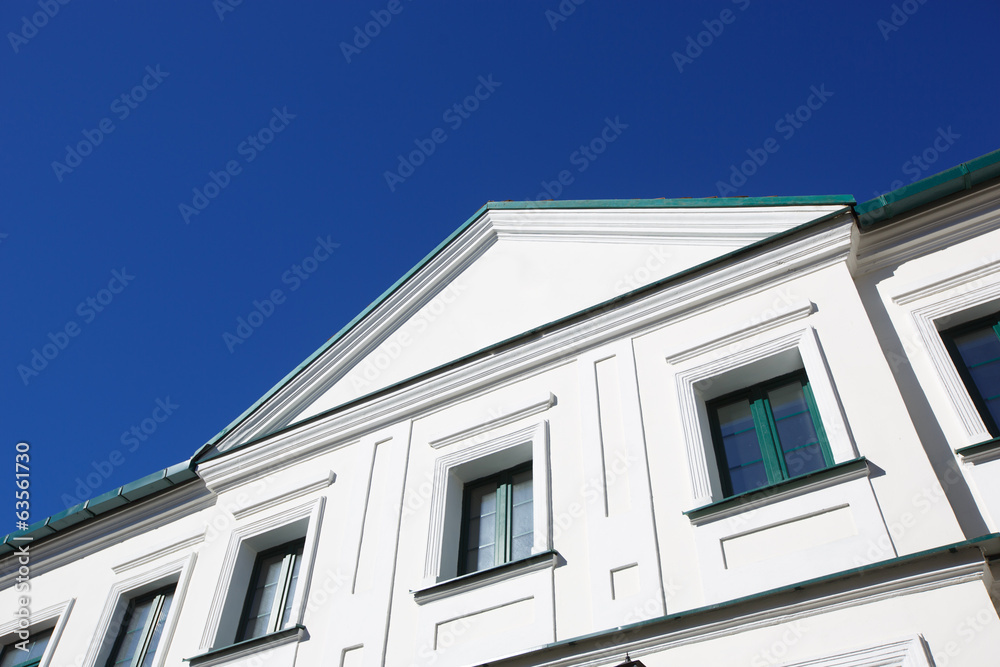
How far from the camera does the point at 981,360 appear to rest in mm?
8742

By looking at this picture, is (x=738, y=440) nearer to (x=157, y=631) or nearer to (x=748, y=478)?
(x=748, y=478)

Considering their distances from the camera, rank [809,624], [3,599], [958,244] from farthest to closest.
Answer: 1. [3,599]
2. [958,244]
3. [809,624]

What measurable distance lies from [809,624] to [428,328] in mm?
7261

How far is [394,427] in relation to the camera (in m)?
11.7

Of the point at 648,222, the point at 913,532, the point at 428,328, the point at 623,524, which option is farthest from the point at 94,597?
the point at 913,532

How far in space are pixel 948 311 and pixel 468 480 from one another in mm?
5597

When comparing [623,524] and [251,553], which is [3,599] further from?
[623,524]

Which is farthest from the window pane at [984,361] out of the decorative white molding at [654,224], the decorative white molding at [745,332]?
the decorative white molding at [654,224]

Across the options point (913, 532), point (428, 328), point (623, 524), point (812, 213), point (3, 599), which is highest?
point (428, 328)

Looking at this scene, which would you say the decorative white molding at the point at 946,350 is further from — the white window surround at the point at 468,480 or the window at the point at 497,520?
the window at the point at 497,520

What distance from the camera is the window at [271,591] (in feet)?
35.4

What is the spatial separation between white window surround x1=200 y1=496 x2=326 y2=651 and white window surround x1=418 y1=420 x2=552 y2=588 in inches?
65.9

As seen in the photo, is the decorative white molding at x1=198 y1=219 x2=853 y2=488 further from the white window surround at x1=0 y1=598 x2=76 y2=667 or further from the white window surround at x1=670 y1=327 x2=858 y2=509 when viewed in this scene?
the white window surround at x1=0 y1=598 x2=76 y2=667

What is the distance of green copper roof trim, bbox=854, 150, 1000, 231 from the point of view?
958 centimetres
